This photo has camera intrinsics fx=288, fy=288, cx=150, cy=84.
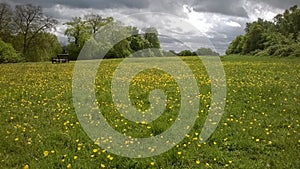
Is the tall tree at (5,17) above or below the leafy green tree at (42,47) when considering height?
above

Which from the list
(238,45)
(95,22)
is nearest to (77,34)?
(95,22)

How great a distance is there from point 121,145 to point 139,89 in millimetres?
5706

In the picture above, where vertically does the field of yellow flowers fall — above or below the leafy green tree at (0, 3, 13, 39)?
below

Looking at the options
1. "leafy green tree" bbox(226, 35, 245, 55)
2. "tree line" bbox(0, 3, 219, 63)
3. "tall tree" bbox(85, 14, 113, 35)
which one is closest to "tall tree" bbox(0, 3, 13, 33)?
"tree line" bbox(0, 3, 219, 63)

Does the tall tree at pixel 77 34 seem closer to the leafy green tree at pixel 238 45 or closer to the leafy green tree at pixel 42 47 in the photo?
the leafy green tree at pixel 42 47

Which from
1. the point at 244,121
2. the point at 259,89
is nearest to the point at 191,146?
the point at 244,121

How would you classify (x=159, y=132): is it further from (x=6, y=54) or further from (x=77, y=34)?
(x=77, y=34)

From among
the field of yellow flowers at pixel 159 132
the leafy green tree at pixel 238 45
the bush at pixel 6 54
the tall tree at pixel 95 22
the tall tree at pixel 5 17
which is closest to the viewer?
the field of yellow flowers at pixel 159 132

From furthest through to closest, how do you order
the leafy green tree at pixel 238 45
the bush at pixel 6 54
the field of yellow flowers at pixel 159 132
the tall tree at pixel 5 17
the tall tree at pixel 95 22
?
the leafy green tree at pixel 238 45 → the tall tree at pixel 95 22 → the tall tree at pixel 5 17 → the bush at pixel 6 54 → the field of yellow flowers at pixel 159 132

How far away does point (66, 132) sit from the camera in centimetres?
645

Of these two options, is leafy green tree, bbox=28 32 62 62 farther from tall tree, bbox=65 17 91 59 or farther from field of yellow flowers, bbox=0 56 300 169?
field of yellow flowers, bbox=0 56 300 169

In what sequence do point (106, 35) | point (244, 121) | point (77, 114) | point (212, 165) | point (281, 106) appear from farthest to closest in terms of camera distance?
point (106, 35) < point (281, 106) < point (77, 114) < point (244, 121) < point (212, 165)

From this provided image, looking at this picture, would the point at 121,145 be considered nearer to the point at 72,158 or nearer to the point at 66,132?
the point at 72,158

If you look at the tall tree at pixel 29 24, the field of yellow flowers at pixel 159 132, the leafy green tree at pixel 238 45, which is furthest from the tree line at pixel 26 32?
the leafy green tree at pixel 238 45
